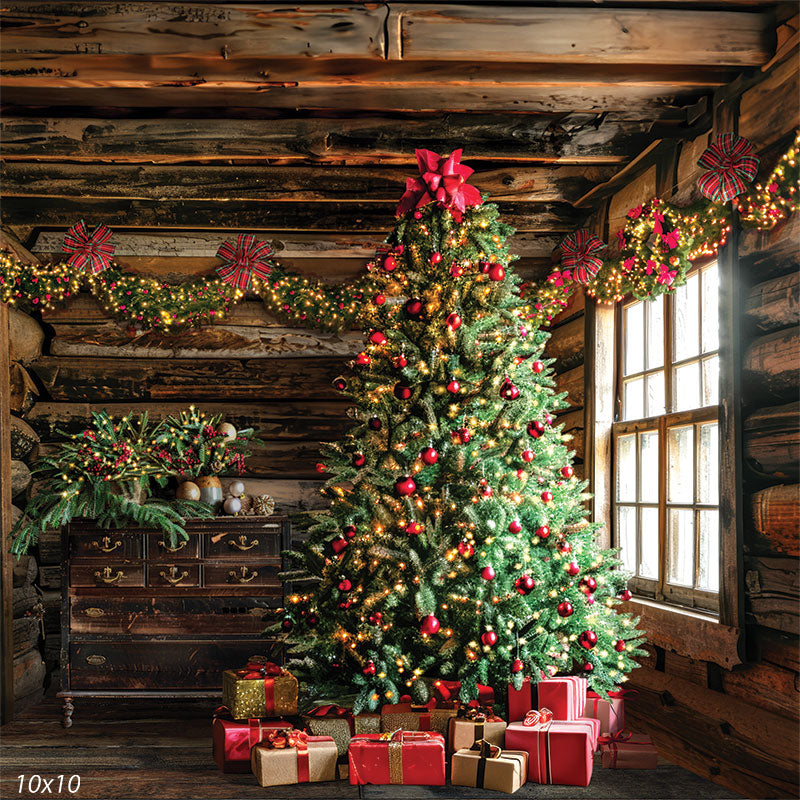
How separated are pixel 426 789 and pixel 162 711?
2229mm

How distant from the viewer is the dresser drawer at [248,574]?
181 inches

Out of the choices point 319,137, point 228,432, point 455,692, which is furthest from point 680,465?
point 228,432

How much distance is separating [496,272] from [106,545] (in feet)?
9.50

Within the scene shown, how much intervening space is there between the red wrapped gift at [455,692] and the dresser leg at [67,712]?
237 cm

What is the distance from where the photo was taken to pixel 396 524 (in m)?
3.55

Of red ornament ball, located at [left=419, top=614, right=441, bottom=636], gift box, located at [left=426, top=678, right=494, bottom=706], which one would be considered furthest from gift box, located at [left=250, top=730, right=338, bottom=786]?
red ornament ball, located at [left=419, top=614, right=441, bottom=636]

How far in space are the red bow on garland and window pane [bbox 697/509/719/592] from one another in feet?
6.16

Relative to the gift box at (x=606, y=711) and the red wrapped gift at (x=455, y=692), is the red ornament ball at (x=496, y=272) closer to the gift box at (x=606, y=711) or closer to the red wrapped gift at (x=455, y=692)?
the red wrapped gift at (x=455, y=692)

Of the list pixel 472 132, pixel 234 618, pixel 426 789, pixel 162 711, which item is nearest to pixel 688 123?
pixel 472 132

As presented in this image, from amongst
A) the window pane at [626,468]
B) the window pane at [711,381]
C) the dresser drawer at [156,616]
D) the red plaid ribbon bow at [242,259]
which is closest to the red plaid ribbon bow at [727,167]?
the window pane at [711,381]

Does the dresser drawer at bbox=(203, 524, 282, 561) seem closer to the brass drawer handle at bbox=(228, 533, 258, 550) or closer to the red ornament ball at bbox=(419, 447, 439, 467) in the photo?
the brass drawer handle at bbox=(228, 533, 258, 550)

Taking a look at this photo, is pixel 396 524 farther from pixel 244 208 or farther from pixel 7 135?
pixel 7 135

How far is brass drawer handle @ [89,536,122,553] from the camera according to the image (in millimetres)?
4562

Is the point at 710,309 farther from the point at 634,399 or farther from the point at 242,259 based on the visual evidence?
the point at 242,259
